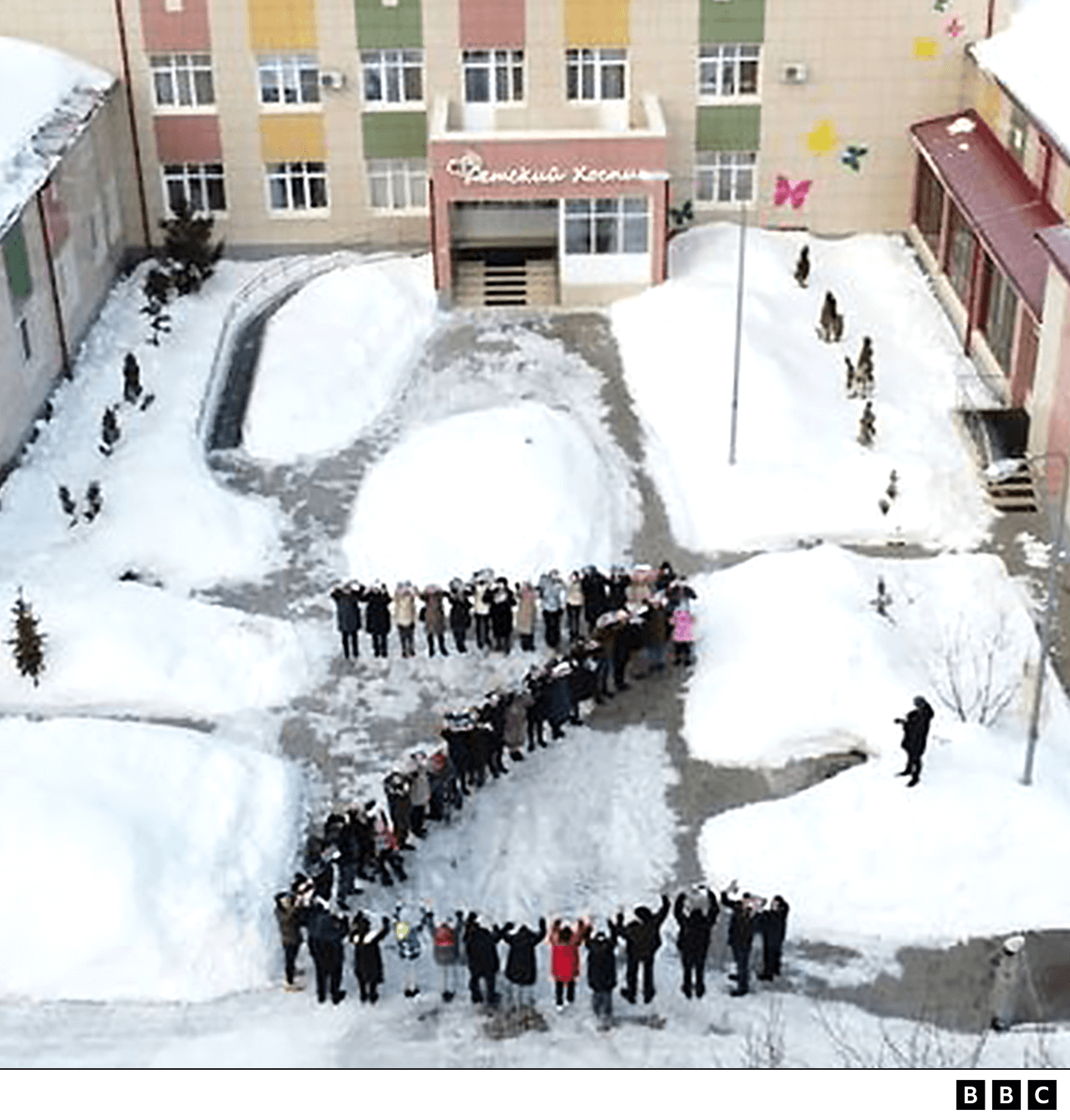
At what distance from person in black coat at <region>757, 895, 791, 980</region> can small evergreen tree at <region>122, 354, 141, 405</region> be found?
18092 mm

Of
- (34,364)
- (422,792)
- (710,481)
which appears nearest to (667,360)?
(710,481)

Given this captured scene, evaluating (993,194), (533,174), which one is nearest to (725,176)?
(533,174)

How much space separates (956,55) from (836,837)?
73.4 ft

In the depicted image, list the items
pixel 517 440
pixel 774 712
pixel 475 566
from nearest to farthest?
pixel 774 712 → pixel 475 566 → pixel 517 440

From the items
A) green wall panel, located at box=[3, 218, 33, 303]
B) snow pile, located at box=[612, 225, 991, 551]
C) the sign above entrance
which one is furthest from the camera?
the sign above entrance

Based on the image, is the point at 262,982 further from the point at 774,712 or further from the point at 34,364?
the point at 34,364

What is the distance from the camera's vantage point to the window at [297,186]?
133 ft

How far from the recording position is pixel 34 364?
33.3m

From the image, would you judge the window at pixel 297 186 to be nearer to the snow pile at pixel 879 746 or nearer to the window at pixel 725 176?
the window at pixel 725 176

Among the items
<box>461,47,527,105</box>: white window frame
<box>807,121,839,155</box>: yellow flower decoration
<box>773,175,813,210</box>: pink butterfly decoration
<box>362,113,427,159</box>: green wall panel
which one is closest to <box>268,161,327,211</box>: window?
<box>362,113,427,159</box>: green wall panel

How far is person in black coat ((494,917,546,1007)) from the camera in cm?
1947

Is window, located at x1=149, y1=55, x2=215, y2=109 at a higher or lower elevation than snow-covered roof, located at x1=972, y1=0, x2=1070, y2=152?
lower

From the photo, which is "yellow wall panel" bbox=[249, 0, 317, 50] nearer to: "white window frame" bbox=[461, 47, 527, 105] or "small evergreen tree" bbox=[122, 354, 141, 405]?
"white window frame" bbox=[461, 47, 527, 105]
